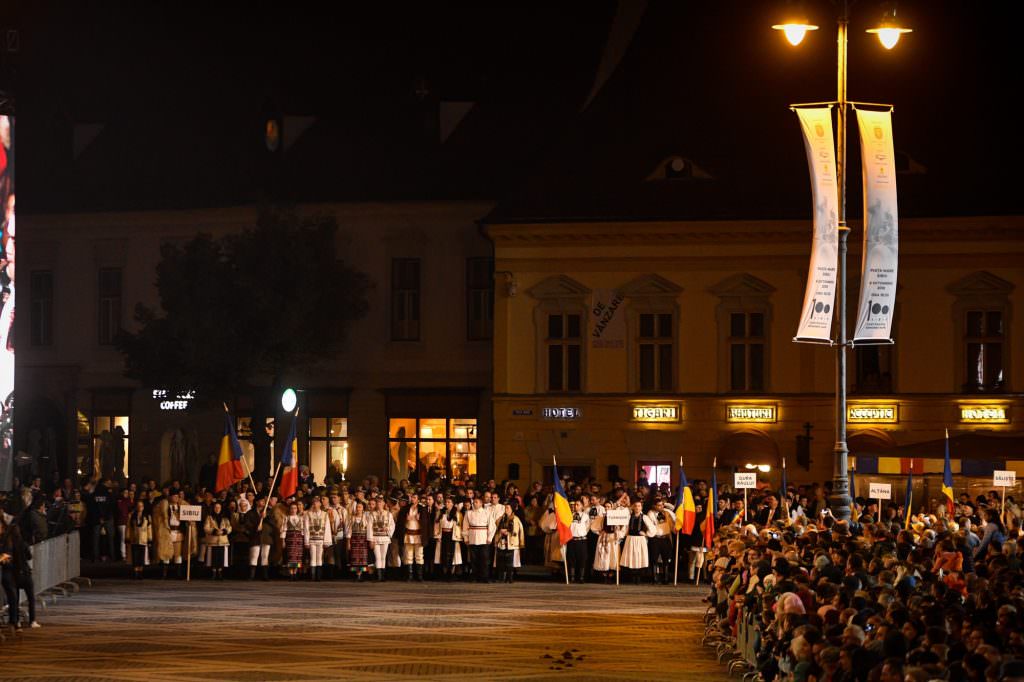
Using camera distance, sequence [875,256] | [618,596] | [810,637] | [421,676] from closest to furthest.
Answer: [810,637] → [421,676] → [875,256] → [618,596]

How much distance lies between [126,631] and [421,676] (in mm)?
6620

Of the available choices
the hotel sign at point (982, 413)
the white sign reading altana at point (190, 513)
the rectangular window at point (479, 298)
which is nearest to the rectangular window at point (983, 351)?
the hotel sign at point (982, 413)

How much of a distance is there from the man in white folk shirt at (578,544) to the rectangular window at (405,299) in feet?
56.1

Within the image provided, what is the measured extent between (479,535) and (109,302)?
74.4ft

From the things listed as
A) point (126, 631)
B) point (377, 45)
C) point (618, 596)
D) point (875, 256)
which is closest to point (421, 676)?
point (126, 631)

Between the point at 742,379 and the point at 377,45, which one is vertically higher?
the point at 377,45

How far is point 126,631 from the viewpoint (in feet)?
87.0

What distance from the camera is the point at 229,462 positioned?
37406 millimetres

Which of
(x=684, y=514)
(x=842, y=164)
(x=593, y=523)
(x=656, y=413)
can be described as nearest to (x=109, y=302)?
(x=656, y=413)

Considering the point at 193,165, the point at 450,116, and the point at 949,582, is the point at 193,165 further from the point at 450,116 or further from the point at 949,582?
the point at 949,582

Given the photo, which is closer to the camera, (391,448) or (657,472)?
(657,472)

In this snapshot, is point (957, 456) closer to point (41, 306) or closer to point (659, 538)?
point (659, 538)

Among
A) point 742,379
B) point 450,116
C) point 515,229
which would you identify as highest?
point 450,116

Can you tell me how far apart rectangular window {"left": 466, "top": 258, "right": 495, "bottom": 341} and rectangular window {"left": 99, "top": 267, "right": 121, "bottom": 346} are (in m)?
11.0
